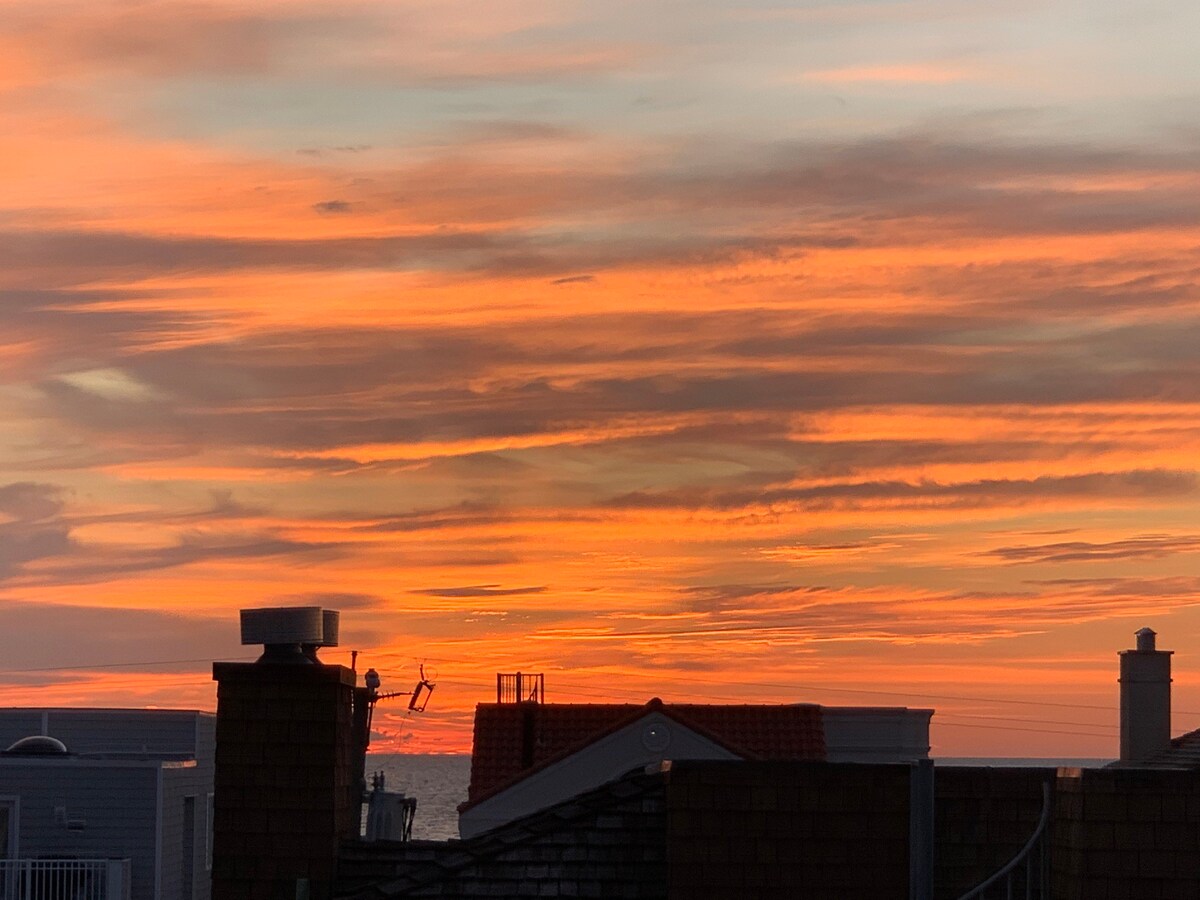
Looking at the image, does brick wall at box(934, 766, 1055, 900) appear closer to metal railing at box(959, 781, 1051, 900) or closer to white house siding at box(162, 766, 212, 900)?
metal railing at box(959, 781, 1051, 900)

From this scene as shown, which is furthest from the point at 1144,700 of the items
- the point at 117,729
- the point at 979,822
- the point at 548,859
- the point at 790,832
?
the point at 117,729

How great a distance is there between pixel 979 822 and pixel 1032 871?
43.4 inches

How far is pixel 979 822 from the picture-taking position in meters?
14.1

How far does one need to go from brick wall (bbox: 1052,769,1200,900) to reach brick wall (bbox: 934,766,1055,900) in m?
1.44

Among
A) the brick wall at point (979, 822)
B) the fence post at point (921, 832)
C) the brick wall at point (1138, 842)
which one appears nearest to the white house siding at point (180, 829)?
the brick wall at point (979, 822)

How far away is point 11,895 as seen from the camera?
34469 mm

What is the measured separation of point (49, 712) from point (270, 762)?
38027mm

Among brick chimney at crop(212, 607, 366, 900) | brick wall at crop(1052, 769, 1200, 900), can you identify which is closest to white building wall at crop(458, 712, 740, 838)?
brick chimney at crop(212, 607, 366, 900)

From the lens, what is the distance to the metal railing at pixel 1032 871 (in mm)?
12367

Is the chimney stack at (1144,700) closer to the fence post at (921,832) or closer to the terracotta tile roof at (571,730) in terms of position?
the terracotta tile roof at (571,730)

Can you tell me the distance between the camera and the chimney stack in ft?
97.2

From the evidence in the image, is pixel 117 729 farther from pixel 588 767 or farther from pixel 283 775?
pixel 283 775

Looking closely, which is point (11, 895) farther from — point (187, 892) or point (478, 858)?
point (478, 858)

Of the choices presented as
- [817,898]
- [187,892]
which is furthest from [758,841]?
[187,892]
